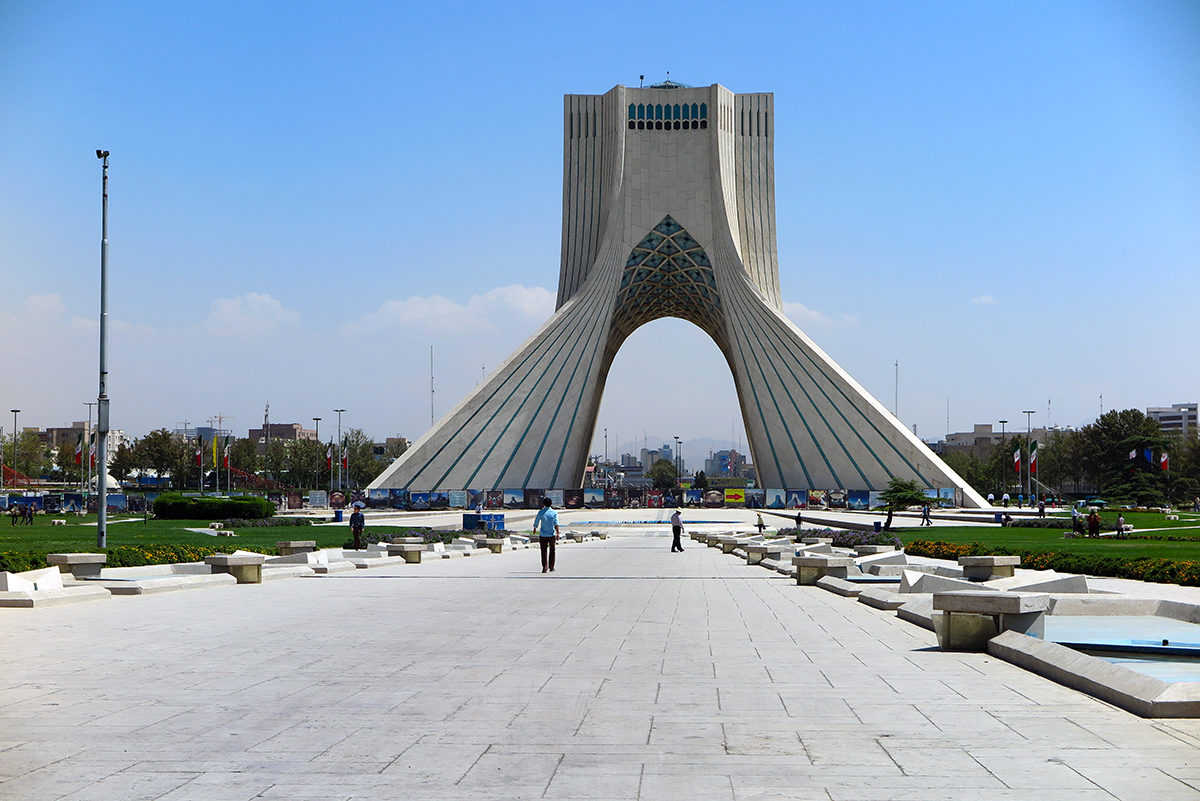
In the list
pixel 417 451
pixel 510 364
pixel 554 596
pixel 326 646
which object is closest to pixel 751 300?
A: pixel 510 364

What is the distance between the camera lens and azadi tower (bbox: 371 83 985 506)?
42.7m

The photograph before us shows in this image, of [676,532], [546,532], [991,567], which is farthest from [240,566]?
[676,532]

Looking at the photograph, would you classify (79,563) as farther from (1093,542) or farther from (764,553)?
(1093,542)

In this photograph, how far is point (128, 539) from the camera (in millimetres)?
20047

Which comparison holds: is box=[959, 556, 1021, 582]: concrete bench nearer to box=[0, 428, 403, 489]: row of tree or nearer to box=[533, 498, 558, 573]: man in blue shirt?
box=[533, 498, 558, 573]: man in blue shirt

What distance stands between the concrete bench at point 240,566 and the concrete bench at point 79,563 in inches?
46.6

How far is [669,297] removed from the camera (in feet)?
194

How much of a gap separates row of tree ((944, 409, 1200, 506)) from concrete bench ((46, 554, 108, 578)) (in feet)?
131

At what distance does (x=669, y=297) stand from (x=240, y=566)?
48.5 meters

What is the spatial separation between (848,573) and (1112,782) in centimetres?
985

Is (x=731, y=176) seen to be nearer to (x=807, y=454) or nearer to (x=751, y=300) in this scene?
(x=751, y=300)

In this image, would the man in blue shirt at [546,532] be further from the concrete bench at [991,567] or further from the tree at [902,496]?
the tree at [902,496]

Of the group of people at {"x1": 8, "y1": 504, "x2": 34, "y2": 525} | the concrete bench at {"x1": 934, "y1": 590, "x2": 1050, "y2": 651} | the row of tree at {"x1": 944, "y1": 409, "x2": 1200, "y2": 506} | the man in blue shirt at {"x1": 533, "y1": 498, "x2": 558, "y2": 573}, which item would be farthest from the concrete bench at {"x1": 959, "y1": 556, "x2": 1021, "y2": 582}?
the row of tree at {"x1": 944, "y1": 409, "x2": 1200, "y2": 506}

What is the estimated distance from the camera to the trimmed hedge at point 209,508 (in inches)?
1211
